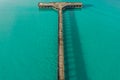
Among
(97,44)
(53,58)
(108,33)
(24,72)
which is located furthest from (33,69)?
(108,33)

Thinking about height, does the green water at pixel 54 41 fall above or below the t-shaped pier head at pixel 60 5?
below

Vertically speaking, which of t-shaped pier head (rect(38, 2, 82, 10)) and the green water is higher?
t-shaped pier head (rect(38, 2, 82, 10))

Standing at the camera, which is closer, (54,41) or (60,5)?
(54,41)

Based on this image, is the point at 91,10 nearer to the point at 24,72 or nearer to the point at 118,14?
the point at 118,14

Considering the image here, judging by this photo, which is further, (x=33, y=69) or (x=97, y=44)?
(x=97, y=44)

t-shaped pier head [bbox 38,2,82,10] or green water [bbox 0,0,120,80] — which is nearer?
green water [bbox 0,0,120,80]

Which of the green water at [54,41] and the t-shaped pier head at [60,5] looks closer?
the green water at [54,41]

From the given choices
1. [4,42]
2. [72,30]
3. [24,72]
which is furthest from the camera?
[72,30]

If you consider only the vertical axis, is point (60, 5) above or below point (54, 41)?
above
